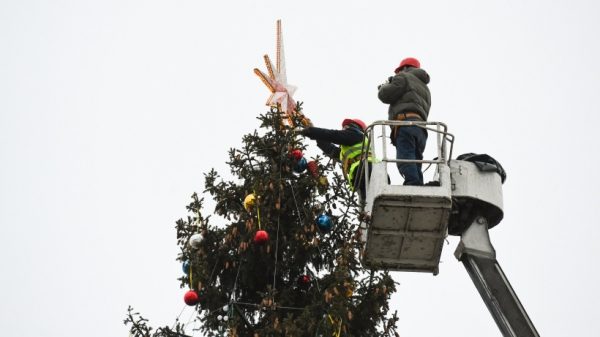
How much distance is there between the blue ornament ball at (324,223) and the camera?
976 centimetres

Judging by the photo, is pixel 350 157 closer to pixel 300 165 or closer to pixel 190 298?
pixel 300 165

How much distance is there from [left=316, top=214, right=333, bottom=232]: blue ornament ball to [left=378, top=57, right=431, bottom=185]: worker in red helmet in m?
1.49

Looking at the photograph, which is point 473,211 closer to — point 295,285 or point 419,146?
point 419,146

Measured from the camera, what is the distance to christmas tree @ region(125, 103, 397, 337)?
30.0 ft

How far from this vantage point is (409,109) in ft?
38.3

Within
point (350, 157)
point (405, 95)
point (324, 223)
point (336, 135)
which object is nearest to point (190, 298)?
point (324, 223)

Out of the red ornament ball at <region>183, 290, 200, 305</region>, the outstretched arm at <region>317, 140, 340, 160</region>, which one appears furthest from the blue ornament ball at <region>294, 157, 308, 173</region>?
the outstretched arm at <region>317, 140, 340, 160</region>

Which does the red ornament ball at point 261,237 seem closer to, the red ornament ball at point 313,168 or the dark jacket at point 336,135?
the red ornament ball at point 313,168

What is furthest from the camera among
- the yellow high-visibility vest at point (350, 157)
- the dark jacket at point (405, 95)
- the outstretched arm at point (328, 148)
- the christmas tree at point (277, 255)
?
the outstretched arm at point (328, 148)

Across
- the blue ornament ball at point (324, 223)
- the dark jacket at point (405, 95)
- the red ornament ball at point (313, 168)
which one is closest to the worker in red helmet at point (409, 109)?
the dark jacket at point (405, 95)

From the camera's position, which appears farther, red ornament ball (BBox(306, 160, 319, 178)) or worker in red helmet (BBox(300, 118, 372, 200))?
worker in red helmet (BBox(300, 118, 372, 200))

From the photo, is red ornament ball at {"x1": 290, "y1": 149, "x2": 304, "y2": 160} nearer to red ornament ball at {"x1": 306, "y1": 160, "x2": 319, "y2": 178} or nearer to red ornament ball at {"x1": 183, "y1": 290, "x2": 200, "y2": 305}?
red ornament ball at {"x1": 306, "y1": 160, "x2": 319, "y2": 178}

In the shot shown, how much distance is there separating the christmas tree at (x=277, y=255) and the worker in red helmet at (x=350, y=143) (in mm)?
1020

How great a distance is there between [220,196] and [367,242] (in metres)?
1.82
